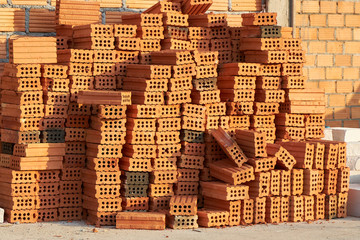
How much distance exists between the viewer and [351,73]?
1520 centimetres

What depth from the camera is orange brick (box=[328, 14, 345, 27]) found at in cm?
1488

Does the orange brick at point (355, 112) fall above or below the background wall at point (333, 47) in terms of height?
below

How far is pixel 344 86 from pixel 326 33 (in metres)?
1.16

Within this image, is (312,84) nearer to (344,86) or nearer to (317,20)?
(344,86)

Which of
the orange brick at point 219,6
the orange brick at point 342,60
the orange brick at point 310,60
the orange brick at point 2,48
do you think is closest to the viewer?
the orange brick at point 2,48

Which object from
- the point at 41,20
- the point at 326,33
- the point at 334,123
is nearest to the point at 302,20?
the point at 326,33

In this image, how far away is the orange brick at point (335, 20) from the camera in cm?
1488

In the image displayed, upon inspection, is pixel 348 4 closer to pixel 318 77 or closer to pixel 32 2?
pixel 318 77

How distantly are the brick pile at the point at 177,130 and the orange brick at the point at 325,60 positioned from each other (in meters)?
2.87

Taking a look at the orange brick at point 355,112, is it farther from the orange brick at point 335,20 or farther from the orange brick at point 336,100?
the orange brick at point 335,20

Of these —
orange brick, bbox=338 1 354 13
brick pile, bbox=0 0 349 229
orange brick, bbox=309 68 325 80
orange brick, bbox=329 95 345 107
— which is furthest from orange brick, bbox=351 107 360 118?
brick pile, bbox=0 0 349 229

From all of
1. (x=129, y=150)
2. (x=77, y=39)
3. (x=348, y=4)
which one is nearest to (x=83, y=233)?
(x=129, y=150)

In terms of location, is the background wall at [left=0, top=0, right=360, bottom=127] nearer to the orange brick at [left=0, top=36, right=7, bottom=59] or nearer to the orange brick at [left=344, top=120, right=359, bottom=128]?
the orange brick at [left=344, top=120, right=359, bottom=128]

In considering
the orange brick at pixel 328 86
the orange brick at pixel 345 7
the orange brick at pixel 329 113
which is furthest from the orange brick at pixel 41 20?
the orange brick at pixel 345 7
